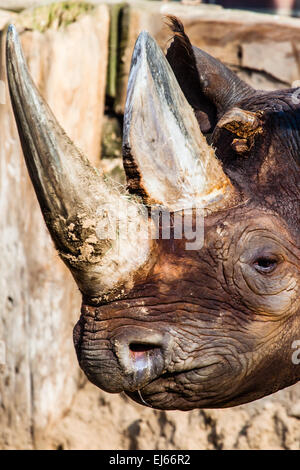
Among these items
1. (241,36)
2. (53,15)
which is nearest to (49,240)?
(53,15)

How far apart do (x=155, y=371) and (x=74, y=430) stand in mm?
3431

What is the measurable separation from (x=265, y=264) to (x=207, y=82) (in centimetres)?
119

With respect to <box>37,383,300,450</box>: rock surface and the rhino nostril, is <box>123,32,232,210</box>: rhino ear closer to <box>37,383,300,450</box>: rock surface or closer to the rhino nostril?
the rhino nostril

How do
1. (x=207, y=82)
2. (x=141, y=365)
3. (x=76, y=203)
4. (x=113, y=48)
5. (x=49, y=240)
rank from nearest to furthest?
(x=76, y=203) → (x=141, y=365) → (x=207, y=82) → (x=49, y=240) → (x=113, y=48)

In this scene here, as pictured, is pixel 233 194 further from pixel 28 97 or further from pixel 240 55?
pixel 240 55

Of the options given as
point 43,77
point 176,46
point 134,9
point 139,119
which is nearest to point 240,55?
point 134,9

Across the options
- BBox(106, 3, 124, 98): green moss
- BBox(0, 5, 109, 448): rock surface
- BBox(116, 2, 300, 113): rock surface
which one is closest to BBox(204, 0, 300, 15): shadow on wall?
BBox(116, 2, 300, 113): rock surface

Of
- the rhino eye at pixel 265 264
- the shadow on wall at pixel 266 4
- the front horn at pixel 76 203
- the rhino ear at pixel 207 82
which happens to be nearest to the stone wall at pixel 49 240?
the rhino ear at pixel 207 82

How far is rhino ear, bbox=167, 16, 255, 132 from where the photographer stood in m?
3.85

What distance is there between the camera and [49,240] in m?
5.84

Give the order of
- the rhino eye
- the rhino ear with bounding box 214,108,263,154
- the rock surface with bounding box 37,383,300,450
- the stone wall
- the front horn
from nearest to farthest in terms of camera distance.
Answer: the front horn < the rhino eye < the rhino ear with bounding box 214,108,263,154 < the rock surface with bounding box 37,383,300,450 < the stone wall

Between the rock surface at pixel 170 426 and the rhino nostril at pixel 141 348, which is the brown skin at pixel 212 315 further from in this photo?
the rock surface at pixel 170 426

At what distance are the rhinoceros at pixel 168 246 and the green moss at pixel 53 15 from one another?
3115mm

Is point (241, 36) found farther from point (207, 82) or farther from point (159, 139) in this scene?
point (159, 139)
